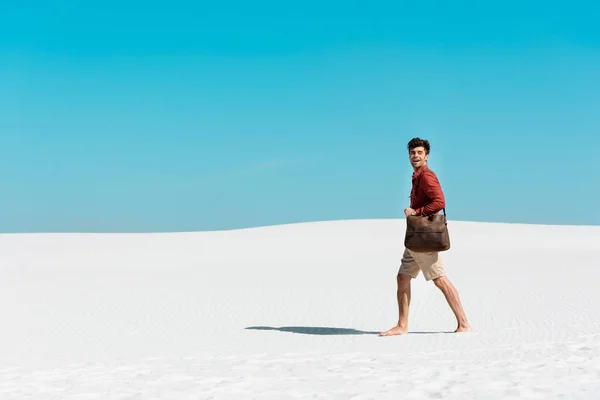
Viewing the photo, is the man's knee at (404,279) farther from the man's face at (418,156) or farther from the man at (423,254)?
the man's face at (418,156)

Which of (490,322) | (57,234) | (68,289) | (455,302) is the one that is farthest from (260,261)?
(57,234)

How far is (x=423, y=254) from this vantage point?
22.0 feet

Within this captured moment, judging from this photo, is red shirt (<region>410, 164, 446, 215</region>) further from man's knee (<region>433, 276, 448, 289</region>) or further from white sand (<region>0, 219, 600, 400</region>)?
white sand (<region>0, 219, 600, 400</region>)

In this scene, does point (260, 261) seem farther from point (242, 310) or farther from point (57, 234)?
point (57, 234)

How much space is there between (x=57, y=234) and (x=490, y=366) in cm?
2244

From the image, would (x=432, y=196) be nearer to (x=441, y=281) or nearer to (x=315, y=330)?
(x=441, y=281)

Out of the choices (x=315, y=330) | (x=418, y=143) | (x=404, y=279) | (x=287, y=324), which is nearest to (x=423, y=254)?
(x=404, y=279)

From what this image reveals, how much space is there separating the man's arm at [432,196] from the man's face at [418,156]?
204 mm

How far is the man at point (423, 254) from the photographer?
6.66 meters

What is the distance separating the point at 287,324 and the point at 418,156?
2.71m

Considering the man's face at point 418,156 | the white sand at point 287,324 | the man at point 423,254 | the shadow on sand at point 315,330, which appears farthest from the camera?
the shadow on sand at point 315,330

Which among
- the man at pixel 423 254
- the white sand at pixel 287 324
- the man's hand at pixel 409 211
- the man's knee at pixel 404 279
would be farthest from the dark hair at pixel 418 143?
the white sand at pixel 287 324

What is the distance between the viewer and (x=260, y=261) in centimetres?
1628

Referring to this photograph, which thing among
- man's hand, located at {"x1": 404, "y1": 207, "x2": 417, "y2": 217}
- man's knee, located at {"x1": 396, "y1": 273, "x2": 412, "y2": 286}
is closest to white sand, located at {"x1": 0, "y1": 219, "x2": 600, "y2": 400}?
man's knee, located at {"x1": 396, "y1": 273, "x2": 412, "y2": 286}
